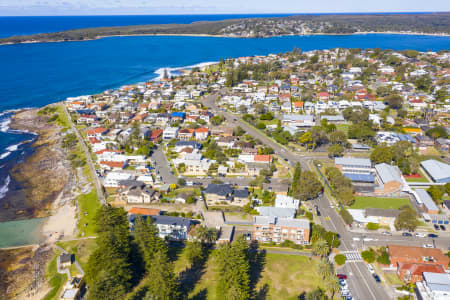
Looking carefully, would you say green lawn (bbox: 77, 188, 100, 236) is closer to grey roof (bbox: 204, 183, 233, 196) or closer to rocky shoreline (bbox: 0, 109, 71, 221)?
rocky shoreline (bbox: 0, 109, 71, 221)

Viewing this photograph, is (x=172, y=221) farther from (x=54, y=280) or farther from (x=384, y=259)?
(x=384, y=259)

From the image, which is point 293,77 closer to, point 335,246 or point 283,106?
point 283,106

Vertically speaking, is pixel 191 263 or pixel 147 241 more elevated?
pixel 147 241

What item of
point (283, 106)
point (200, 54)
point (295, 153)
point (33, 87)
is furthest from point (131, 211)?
point (200, 54)

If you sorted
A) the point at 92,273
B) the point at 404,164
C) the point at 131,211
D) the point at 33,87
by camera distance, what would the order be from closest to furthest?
the point at 92,273 < the point at 131,211 < the point at 404,164 < the point at 33,87

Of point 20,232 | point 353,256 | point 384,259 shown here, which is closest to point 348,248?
point 353,256

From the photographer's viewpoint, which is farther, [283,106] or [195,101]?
[195,101]

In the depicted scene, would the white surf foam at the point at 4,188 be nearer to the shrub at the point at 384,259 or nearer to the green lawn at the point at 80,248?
the green lawn at the point at 80,248
